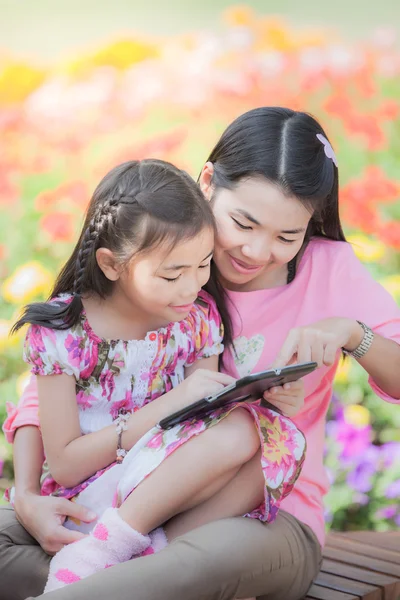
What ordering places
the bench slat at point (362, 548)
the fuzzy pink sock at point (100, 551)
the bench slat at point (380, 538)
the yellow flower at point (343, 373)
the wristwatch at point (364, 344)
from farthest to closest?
the yellow flower at point (343, 373) < the bench slat at point (380, 538) < the bench slat at point (362, 548) < the wristwatch at point (364, 344) < the fuzzy pink sock at point (100, 551)

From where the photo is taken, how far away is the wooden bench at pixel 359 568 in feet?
8.45

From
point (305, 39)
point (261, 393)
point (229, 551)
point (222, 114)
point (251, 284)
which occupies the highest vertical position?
point (305, 39)

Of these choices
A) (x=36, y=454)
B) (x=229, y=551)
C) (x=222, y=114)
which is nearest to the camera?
(x=229, y=551)

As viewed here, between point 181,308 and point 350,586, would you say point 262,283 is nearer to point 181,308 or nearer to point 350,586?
point 181,308

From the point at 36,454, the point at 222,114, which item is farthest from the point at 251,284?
the point at 222,114

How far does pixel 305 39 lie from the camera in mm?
5355

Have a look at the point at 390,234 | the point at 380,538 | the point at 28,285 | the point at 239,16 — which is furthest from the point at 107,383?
the point at 239,16

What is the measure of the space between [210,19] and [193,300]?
3.44 m

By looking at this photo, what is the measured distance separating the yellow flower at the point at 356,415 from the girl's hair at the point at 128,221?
1603 mm

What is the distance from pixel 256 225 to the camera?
247 centimetres

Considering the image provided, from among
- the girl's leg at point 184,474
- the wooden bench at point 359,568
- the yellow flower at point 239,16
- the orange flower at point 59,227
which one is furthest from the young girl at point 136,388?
the yellow flower at point 239,16

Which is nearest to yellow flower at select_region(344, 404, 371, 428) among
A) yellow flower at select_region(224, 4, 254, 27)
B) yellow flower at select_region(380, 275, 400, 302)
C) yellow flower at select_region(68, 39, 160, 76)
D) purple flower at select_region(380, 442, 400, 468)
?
purple flower at select_region(380, 442, 400, 468)

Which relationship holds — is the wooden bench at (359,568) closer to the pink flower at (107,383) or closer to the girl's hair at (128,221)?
the pink flower at (107,383)

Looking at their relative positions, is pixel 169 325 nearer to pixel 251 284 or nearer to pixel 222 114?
pixel 251 284
